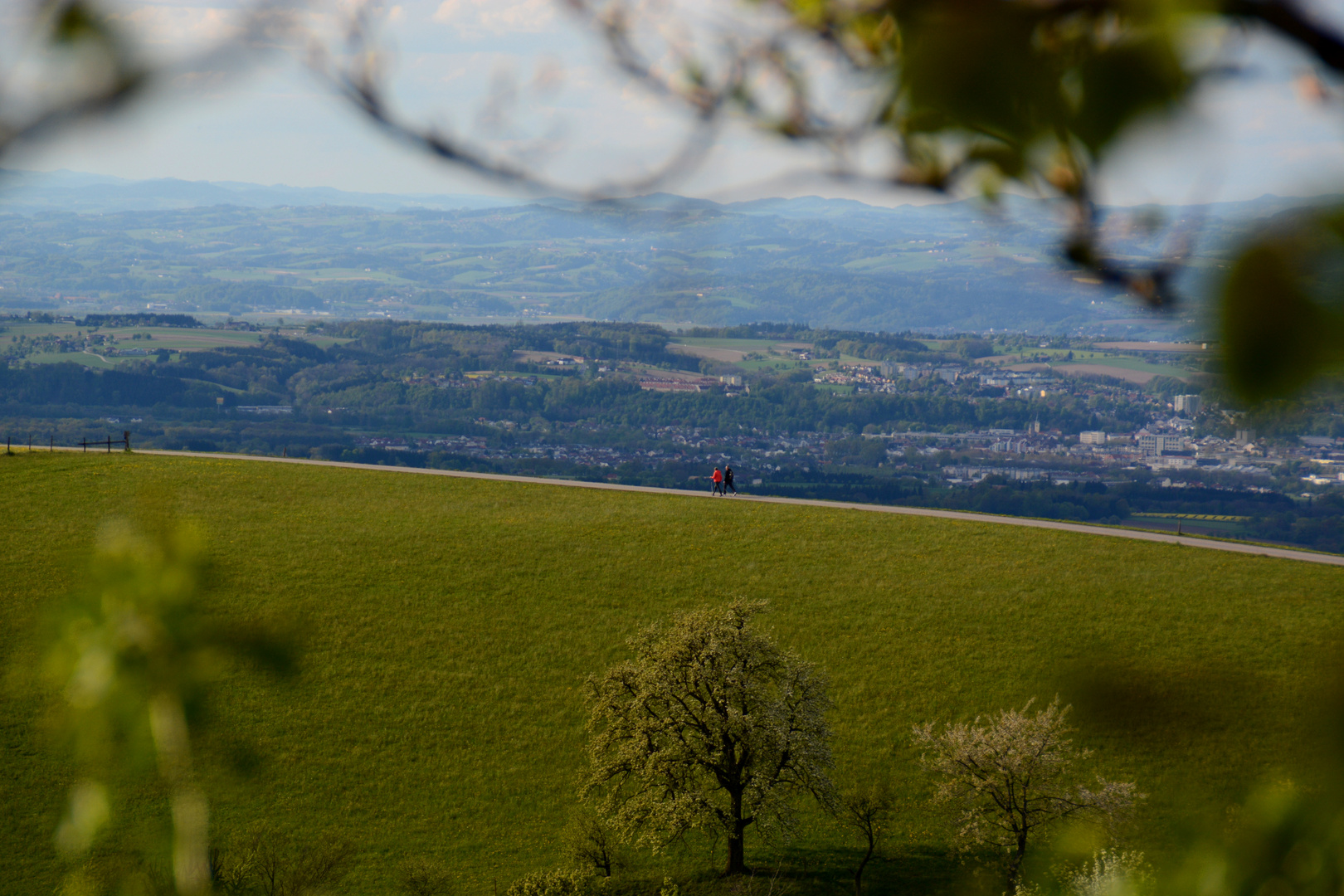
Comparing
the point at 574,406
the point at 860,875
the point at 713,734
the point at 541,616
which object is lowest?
the point at 860,875

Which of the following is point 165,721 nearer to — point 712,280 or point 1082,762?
point 712,280

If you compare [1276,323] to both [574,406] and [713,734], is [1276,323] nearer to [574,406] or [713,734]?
[713,734]

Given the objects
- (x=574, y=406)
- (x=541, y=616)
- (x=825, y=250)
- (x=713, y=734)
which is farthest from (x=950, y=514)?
(x=574, y=406)

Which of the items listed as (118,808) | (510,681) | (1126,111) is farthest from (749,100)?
(510,681)

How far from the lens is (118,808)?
56.6 inches

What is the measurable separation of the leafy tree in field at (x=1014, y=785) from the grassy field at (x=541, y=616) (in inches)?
49.9

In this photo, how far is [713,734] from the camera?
1870 centimetres

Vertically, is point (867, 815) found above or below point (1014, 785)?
below

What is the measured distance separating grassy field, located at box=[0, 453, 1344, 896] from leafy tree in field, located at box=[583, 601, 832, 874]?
4.78 ft

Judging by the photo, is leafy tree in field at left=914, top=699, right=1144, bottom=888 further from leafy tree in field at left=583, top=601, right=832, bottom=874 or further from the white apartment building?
the white apartment building

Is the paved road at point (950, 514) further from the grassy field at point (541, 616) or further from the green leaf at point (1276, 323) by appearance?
the green leaf at point (1276, 323)

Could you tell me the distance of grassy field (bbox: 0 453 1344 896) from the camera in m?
19.5

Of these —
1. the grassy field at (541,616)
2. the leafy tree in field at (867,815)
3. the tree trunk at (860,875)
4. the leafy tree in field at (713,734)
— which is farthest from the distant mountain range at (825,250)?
the leafy tree in field at (867,815)

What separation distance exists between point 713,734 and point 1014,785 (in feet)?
18.4
